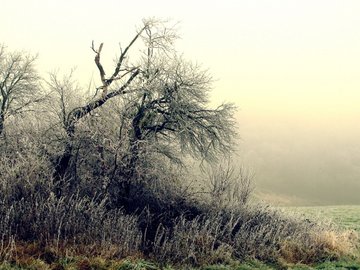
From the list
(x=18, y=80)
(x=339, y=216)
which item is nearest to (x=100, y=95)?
(x=18, y=80)

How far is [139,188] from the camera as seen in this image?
19031mm

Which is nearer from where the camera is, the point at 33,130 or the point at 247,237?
the point at 247,237

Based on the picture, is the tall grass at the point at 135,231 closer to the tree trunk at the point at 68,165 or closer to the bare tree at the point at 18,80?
the tree trunk at the point at 68,165

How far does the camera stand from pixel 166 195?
18.9 metres

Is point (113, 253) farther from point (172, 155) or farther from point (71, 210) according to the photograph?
point (172, 155)

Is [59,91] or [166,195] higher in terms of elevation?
[59,91]

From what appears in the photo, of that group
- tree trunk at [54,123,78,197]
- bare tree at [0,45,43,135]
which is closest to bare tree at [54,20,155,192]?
tree trunk at [54,123,78,197]

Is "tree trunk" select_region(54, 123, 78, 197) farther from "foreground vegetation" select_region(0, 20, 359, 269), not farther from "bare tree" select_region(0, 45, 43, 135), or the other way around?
"bare tree" select_region(0, 45, 43, 135)

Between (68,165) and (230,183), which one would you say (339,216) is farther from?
(68,165)

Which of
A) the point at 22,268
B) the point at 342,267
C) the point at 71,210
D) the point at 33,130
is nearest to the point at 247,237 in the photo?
the point at 342,267

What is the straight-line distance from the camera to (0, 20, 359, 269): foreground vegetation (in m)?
13.2

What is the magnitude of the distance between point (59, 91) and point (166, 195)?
729cm

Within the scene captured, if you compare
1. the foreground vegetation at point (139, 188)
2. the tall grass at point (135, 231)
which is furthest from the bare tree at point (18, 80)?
the tall grass at point (135, 231)

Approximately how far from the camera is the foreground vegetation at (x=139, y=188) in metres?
13.2
